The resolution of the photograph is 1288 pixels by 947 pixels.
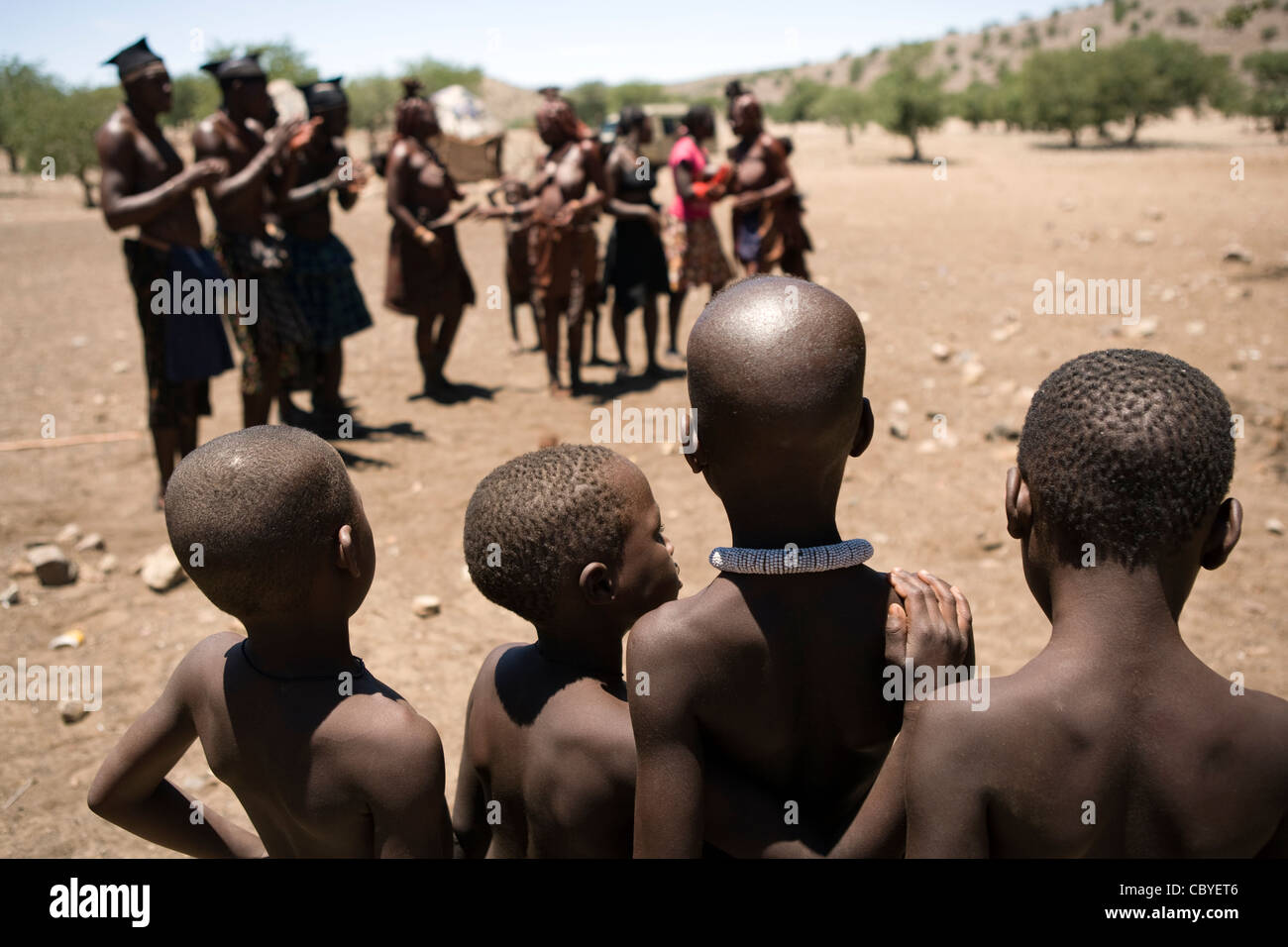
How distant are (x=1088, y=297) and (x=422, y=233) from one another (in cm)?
560

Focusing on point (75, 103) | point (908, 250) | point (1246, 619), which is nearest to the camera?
point (1246, 619)

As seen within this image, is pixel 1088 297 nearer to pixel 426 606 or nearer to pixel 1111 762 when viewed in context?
pixel 426 606

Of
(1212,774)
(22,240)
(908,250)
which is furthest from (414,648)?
(22,240)

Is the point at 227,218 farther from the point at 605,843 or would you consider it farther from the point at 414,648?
the point at 605,843

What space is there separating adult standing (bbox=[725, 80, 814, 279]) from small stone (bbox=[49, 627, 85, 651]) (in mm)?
5016

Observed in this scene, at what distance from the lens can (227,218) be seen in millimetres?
5473

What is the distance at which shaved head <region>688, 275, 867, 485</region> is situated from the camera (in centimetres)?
150

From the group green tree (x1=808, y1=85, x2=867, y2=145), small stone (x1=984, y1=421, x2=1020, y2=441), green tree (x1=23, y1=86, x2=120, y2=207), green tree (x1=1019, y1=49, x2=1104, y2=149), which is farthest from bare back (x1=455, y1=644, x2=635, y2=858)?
green tree (x1=808, y1=85, x2=867, y2=145)

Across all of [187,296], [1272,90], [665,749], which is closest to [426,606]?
[187,296]

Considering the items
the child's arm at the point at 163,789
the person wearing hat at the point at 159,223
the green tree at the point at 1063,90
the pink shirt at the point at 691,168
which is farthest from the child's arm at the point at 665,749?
the green tree at the point at 1063,90

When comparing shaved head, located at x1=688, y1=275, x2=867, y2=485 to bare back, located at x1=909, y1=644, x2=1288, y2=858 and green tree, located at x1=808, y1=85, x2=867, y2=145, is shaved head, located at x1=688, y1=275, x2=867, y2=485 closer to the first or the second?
bare back, located at x1=909, y1=644, x2=1288, y2=858

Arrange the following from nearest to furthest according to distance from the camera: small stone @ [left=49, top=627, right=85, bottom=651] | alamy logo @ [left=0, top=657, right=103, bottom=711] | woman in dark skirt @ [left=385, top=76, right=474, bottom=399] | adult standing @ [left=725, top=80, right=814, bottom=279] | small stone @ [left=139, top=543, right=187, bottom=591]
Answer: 1. alamy logo @ [left=0, top=657, right=103, bottom=711]
2. small stone @ [left=49, top=627, right=85, bottom=651]
3. small stone @ [left=139, top=543, right=187, bottom=591]
4. woman in dark skirt @ [left=385, top=76, right=474, bottom=399]
5. adult standing @ [left=725, top=80, right=814, bottom=279]

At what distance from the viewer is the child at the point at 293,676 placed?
1678 millimetres
